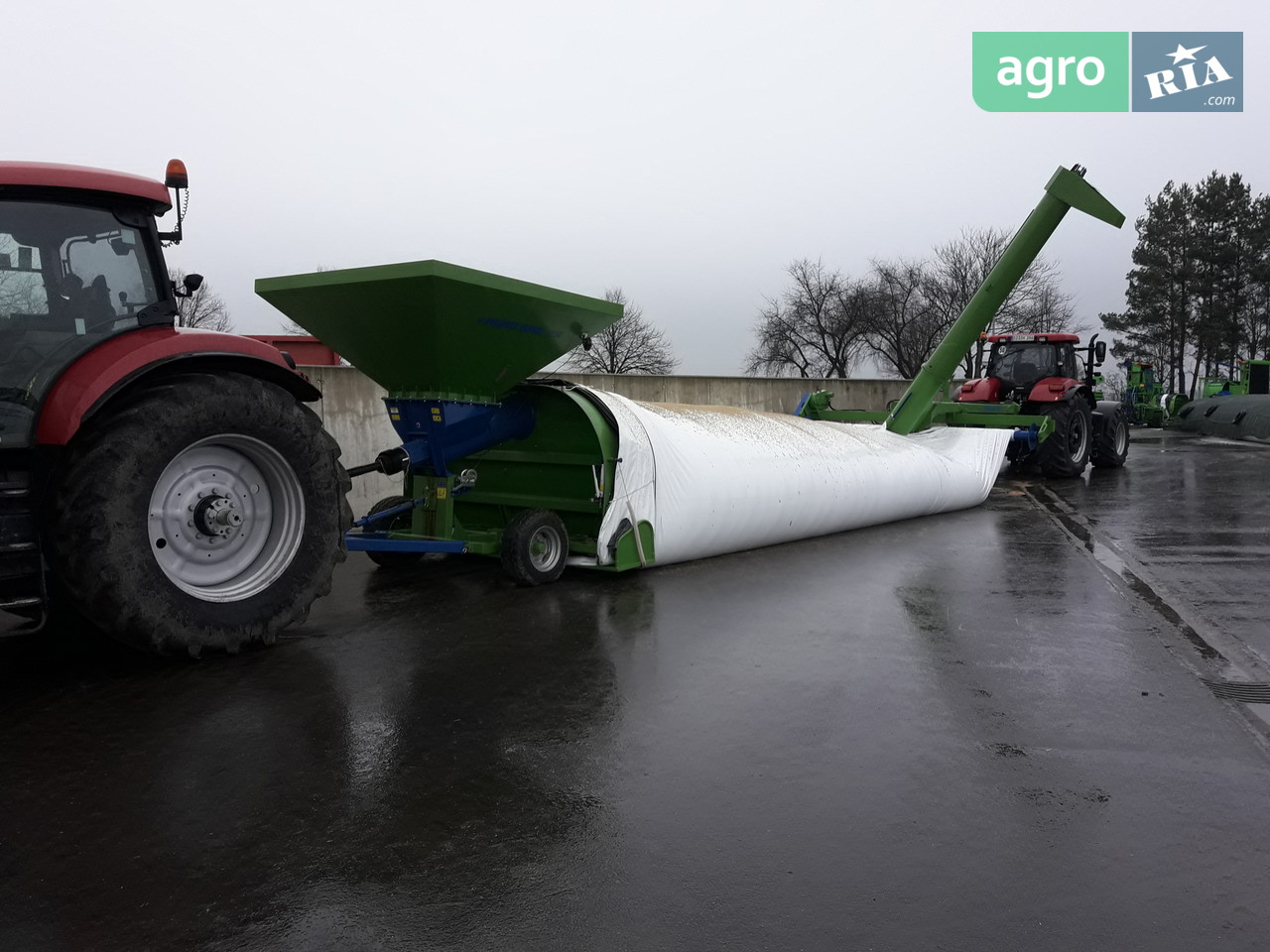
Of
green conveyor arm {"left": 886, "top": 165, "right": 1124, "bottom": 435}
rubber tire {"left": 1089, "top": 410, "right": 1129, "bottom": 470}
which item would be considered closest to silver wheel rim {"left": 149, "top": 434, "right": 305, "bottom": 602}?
green conveyor arm {"left": 886, "top": 165, "right": 1124, "bottom": 435}

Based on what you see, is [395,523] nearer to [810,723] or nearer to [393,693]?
[393,693]

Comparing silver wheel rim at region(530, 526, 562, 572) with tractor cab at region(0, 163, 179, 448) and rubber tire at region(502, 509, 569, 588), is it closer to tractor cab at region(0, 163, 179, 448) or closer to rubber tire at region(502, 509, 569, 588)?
rubber tire at region(502, 509, 569, 588)

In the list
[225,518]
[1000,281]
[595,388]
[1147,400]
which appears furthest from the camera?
[1147,400]

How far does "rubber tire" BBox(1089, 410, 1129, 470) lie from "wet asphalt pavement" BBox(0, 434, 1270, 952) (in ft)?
34.4

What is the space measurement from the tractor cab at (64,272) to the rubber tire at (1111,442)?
1491 cm

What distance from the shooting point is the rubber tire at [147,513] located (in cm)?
414

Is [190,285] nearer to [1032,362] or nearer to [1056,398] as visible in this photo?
[1056,398]

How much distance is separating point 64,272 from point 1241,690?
226 inches

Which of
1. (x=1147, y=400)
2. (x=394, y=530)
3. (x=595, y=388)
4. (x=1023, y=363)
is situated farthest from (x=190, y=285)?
(x=1147, y=400)

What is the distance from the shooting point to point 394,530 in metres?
7.16

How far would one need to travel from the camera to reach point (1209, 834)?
2.86 m

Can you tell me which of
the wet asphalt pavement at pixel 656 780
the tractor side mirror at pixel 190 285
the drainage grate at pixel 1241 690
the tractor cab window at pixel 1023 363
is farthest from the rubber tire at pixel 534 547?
the tractor cab window at pixel 1023 363

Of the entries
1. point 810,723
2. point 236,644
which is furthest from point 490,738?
point 236,644

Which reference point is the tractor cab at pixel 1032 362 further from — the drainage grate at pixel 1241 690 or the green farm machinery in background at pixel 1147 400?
the green farm machinery in background at pixel 1147 400
